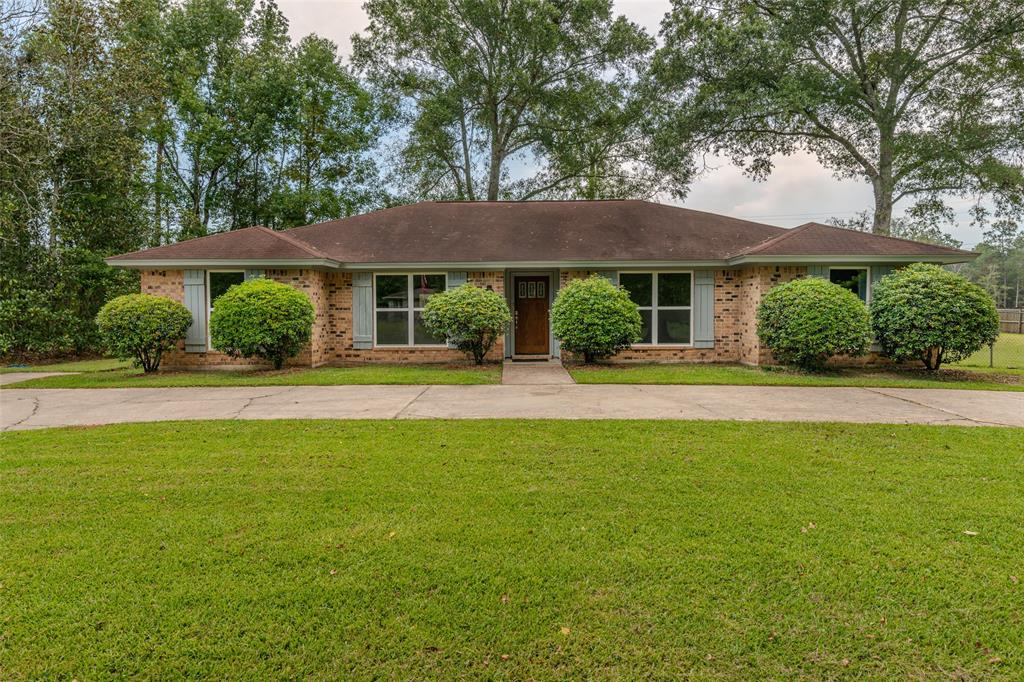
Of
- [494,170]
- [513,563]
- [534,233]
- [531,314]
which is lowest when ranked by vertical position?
[513,563]

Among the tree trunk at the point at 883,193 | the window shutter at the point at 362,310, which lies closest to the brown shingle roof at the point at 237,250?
the window shutter at the point at 362,310

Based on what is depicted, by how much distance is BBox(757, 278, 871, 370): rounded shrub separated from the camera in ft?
33.4

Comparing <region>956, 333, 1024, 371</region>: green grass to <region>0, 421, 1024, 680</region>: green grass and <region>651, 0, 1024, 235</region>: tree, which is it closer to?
<region>651, 0, 1024, 235</region>: tree

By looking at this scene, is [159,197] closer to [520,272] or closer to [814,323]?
[520,272]

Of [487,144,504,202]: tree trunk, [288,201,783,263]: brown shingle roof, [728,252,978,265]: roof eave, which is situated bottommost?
[728,252,978,265]: roof eave

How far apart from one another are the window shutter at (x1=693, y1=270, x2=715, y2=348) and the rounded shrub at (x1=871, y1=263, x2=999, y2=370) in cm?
330

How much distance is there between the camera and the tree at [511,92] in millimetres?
20875

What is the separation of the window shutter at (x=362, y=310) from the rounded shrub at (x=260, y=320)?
1.92m

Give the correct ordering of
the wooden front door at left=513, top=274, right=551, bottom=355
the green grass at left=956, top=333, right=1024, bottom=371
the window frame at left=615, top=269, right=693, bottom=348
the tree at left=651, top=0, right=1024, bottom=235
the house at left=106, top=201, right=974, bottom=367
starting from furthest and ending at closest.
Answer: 1. the tree at left=651, top=0, right=1024, bottom=235
2. the wooden front door at left=513, top=274, right=551, bottom=355
3. the window frame at left=615, top=269, right=693, bottom=348
4. the green grass at left=956, top=333, right=1024, bottom=371
5. the house at left=106, top=201, right=974, bottom=367

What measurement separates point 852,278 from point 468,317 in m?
8.49

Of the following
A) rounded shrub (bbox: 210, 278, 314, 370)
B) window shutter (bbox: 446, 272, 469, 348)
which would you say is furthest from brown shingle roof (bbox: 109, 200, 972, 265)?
rounded shrub (bbox: 210, 278, 314, 370)

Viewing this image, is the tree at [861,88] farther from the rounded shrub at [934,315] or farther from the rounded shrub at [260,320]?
the rounded shrub at [260,320]

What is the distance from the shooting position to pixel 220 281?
476 inches

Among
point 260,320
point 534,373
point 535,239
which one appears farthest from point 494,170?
point 260,320
